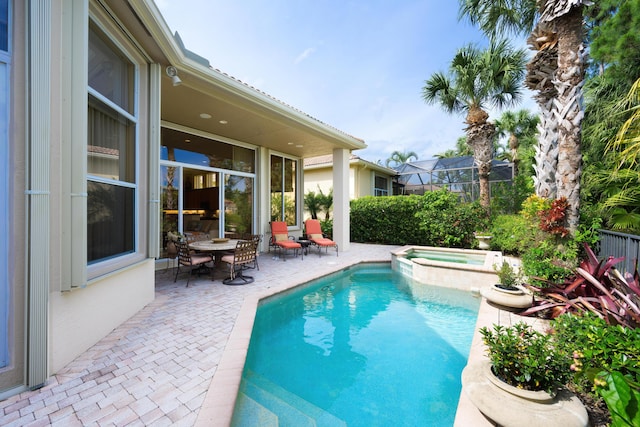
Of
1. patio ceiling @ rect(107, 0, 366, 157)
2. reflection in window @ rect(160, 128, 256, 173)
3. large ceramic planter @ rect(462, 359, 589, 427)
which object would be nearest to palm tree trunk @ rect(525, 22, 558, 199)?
patio ceiling @ rect(107, 0, 366, 157)

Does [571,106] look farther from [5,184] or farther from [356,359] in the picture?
[5,184]

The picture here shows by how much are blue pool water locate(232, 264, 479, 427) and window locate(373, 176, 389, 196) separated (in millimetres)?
12750

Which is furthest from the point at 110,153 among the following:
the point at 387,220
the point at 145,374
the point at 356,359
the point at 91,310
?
the point at 387,220

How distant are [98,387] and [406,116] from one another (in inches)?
804

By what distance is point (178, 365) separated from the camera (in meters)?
2.88

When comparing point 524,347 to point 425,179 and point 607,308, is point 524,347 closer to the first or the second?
point 607,308

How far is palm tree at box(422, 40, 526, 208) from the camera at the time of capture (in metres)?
10.3

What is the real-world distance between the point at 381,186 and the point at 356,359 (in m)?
16.5

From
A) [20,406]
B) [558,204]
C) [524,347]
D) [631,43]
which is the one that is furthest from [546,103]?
[20,406]

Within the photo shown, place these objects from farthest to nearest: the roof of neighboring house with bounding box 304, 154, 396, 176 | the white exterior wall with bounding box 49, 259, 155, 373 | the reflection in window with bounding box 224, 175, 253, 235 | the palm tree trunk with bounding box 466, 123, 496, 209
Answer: the roof of neighboring house with bounding box 304, 154, 396, 176 → the palm tree trunk with bounding box 466, 123, 496, 209 → the reflection in window with bounding box 224, 175, 253, 235 → the white exterior wall with bounding box 49, 259, 155, 373

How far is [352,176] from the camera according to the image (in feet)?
53.5

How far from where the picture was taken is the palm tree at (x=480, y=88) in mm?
10320

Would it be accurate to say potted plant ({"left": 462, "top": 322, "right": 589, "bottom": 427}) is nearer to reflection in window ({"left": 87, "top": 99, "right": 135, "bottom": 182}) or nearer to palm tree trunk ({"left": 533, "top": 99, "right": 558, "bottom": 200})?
reflection in window ({"left": 87, "top": 99, "right": 135, "bottom": 182})

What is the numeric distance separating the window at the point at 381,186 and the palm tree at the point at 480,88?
7066 mm
